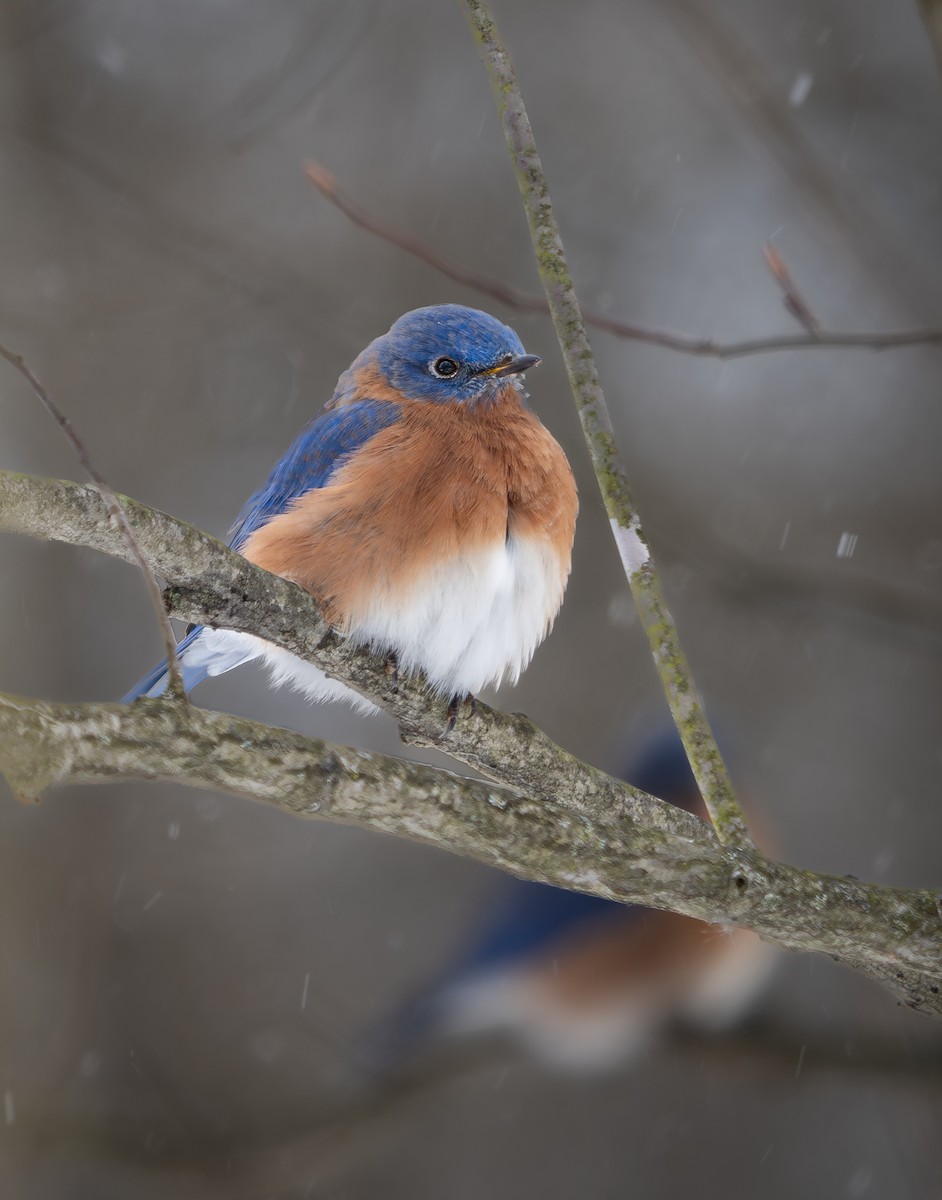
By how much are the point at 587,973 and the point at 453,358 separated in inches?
110

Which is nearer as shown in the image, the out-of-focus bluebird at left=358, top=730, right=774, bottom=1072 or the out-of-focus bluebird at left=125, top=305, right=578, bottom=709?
the out-of-focus bluebird at left=125, top=305, right=578, bottom=709

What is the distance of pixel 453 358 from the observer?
12.1 ft

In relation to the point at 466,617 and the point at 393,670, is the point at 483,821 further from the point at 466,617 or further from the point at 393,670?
the point at 466,617

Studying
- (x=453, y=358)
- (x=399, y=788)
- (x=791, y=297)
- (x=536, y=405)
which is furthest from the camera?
(x=536, y=405)

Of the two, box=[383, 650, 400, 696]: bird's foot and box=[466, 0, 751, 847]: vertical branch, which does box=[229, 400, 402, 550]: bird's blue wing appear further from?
box=[466, 0, 751, 847]: vertical branch

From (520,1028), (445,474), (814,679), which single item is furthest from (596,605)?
(445,474)

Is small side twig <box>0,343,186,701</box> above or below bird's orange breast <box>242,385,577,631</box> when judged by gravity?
below

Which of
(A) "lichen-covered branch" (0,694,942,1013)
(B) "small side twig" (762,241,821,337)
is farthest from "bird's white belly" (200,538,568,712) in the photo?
(B) "small side twig" (762,241,821,337)

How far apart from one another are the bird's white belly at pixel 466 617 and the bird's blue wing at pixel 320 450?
0.45 meters

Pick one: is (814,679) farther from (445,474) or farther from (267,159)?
(267,159)

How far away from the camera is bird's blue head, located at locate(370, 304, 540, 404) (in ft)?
11.9

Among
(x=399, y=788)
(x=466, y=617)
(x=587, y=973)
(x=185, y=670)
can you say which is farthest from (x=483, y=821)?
(x=587, y=973)

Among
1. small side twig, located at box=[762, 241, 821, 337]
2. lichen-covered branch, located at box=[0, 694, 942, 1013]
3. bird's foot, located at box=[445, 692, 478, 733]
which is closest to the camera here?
lichen-covered branch, located at box=[0, 694, 942, 1013]

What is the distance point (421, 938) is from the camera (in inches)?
217
